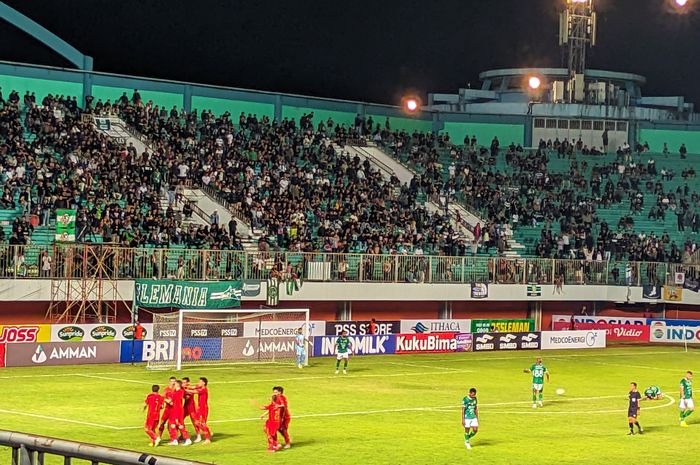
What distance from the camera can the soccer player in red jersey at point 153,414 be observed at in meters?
25.7

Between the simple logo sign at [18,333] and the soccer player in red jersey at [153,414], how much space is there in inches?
752

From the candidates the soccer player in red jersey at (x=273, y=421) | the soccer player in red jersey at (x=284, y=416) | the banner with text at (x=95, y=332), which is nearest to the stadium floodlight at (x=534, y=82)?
the banner with text at (x=95, y=332)

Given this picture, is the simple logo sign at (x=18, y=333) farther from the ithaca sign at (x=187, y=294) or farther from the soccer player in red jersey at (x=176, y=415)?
the soccer player in red jersey at (x=176, y=415)

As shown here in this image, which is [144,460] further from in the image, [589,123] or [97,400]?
[589,123]

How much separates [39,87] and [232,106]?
12.3 m

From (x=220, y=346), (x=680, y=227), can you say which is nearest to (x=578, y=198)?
(x=680, y=227)

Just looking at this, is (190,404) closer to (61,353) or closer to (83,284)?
(61,353)

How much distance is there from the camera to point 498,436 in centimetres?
2981

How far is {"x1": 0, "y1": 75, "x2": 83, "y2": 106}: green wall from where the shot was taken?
5972 centimetres

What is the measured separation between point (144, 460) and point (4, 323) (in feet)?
142

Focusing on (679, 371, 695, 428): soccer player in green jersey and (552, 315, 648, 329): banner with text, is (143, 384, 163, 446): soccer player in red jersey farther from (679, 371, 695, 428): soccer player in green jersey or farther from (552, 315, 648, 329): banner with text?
(552, 315, 648, 329): banner with text

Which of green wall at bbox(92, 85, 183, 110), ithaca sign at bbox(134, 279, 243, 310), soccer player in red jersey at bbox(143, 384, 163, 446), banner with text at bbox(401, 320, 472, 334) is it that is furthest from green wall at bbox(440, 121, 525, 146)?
soccer player in red jersey at bbox(143, 384, 163, 446)

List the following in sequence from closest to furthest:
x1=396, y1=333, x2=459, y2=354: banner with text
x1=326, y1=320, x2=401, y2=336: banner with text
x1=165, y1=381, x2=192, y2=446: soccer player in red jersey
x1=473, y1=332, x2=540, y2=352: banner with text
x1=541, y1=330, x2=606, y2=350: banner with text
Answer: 1. x1=165, y1=381, x2=192, y2=446: soccer player in red jersey
2. x1=326, y1=320, x2=401, y2=336: banner with text
3. x1=396, y1=333, x2=459, y2=354: banner with text
4. x1=473, y1=332, x2=540, y2=352: banner with text
5. x1=541, y1=330, x2=606, y2=350: banner with text

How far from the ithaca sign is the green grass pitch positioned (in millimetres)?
3483
